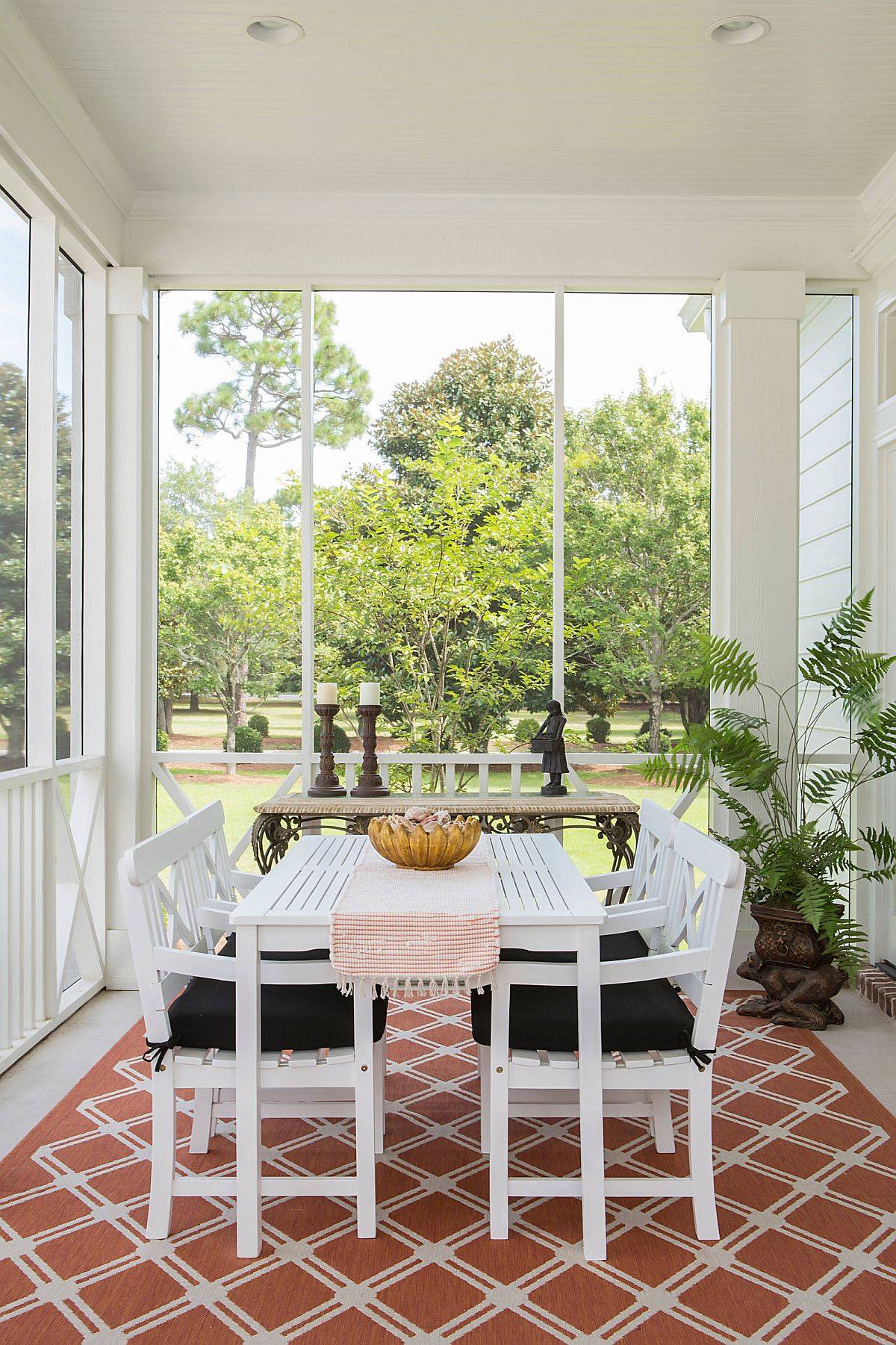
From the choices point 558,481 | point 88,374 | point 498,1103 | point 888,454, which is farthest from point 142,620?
point 888,454

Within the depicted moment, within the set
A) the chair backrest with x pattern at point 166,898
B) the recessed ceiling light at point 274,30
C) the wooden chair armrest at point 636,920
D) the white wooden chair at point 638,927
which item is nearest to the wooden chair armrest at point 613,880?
the white wooden chair at point 638,927

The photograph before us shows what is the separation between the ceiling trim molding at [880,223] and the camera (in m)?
3.92

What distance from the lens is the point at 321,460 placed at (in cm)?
444

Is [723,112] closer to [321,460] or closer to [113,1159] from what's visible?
[321,460]

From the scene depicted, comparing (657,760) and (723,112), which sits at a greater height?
(723,112)

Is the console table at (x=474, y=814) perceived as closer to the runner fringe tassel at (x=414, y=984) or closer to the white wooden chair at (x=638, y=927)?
the white wooden chair at (x=638, y=927)

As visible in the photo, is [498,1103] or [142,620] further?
[142,620]

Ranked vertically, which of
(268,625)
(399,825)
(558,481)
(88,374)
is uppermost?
(88,374)

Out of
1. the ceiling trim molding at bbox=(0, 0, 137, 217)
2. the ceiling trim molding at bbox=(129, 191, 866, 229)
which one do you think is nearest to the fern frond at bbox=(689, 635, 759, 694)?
the ceiling trim molding at bbox=(129, 191, 866, 229)

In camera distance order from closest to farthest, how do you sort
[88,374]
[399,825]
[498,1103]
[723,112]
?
[498,1103], [399,825], [723,112], [88,374]

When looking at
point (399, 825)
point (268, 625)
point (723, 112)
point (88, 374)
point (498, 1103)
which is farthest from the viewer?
point (268, 625)

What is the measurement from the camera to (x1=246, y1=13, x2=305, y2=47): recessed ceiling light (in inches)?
117

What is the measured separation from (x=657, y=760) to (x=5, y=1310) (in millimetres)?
Result: 2639

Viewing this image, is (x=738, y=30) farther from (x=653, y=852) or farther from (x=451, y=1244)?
(x=451, y=1244)
